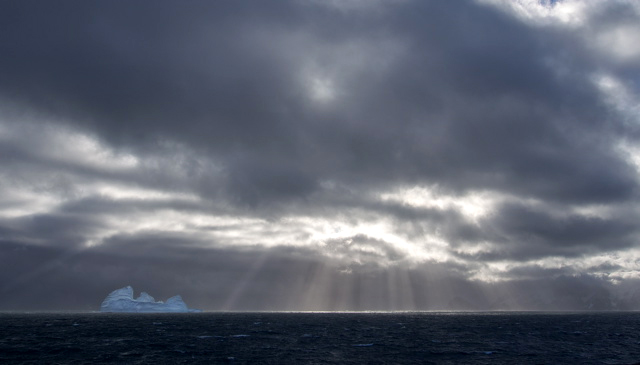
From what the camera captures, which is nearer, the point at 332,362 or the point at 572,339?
the point at 332,362

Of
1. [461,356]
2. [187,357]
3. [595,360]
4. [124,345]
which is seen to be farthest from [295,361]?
[595,360]

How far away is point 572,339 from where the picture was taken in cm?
13050

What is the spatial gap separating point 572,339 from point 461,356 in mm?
60831

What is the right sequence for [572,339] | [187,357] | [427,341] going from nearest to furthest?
[187,357] → [427,341] → [572,339]

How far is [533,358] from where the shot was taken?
8938cm

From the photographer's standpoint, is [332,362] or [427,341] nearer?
[332,362]

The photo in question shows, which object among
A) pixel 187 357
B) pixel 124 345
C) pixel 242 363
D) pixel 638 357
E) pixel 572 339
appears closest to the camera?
pixel 242 363

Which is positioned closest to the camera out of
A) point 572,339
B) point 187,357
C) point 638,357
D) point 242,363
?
point 242,363

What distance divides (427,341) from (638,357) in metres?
45.9

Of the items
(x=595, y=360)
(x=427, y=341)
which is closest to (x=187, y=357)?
(x=427, y=341)

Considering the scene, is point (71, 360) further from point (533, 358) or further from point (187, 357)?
point (533, 358)

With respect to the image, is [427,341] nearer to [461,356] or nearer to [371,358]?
[461,356]

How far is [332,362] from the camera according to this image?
81562 mm

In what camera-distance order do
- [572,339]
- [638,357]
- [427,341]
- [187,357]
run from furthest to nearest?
[572,339] < [427,341] < [638,357] < [187,357]
